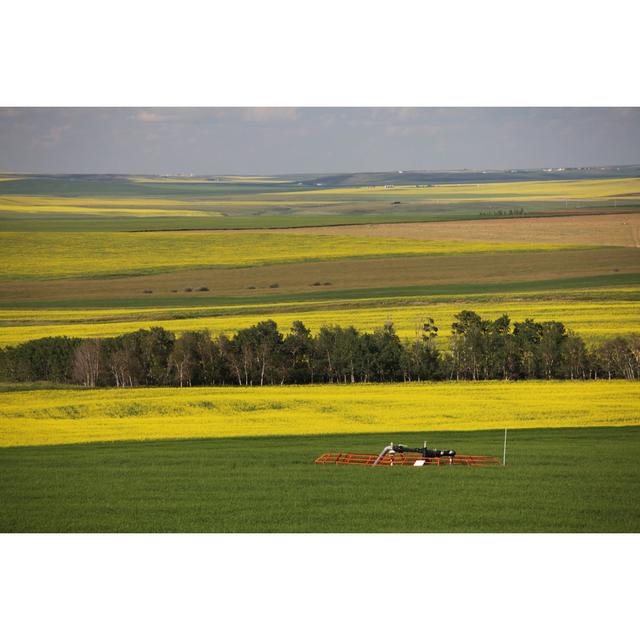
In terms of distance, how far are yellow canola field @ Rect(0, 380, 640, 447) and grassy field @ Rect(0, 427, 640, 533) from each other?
0.36ft

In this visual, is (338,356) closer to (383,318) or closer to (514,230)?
(383,318)

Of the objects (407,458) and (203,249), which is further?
(203,249)

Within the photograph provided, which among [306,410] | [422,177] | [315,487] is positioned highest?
[422,177]

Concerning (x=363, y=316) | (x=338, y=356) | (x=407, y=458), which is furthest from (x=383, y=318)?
(x=407, y=458)

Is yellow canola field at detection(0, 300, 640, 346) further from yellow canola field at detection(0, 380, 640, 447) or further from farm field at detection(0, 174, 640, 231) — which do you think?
farm field at detection(0, 174, 640, 231)

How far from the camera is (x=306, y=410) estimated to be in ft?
27.4

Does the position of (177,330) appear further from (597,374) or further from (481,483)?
(597,374)

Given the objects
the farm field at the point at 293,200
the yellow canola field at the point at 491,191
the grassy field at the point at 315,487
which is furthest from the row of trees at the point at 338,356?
the yellow canola field at the point at 491,191

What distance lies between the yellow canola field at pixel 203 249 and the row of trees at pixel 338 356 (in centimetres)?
63

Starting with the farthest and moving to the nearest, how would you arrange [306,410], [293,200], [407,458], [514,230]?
[293,200] → [514,230] → [306,410] → [407,458]

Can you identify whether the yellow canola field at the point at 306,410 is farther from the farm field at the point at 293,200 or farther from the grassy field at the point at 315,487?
the farm field at the point at 293,200

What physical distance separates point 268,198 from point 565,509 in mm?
3671

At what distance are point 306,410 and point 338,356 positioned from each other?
0.53 m

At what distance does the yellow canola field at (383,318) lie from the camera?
839 centimetres
